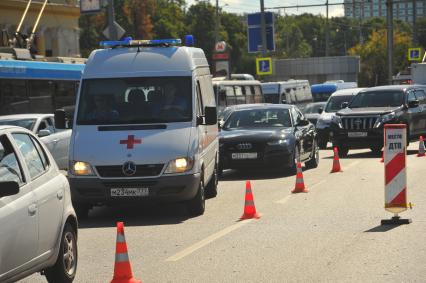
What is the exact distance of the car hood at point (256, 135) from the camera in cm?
2006

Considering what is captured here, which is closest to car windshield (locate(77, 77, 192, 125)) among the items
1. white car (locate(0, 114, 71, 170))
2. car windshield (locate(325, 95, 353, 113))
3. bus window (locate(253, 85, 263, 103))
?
white car (locate(0, 114, 71, 170))

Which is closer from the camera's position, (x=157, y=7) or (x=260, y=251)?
(x=260, y=251)

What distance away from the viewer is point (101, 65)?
1482 cm

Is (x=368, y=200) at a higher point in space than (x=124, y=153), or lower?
lower

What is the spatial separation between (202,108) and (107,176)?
2447mm

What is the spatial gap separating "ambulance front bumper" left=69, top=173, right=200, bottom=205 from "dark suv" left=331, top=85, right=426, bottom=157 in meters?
12.9

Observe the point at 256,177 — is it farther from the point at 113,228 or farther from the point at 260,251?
the point at 260,251

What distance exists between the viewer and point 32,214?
7.75 m

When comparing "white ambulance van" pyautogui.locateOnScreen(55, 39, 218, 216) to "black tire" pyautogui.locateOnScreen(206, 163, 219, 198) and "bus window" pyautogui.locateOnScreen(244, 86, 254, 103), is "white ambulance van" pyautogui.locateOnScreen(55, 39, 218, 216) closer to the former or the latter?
"black tire" pyautogui.locateOnScreen(206, 163, 219, 198)

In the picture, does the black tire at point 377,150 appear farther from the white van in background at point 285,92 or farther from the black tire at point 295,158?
the white van in background at point 285,92

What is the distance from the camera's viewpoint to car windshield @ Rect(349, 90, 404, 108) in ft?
88.8

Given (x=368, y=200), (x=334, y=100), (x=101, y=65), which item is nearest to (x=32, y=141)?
(x=101, y=65)

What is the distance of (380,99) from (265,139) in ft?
26.6

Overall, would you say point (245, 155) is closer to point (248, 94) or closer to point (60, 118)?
point (60, 118)
